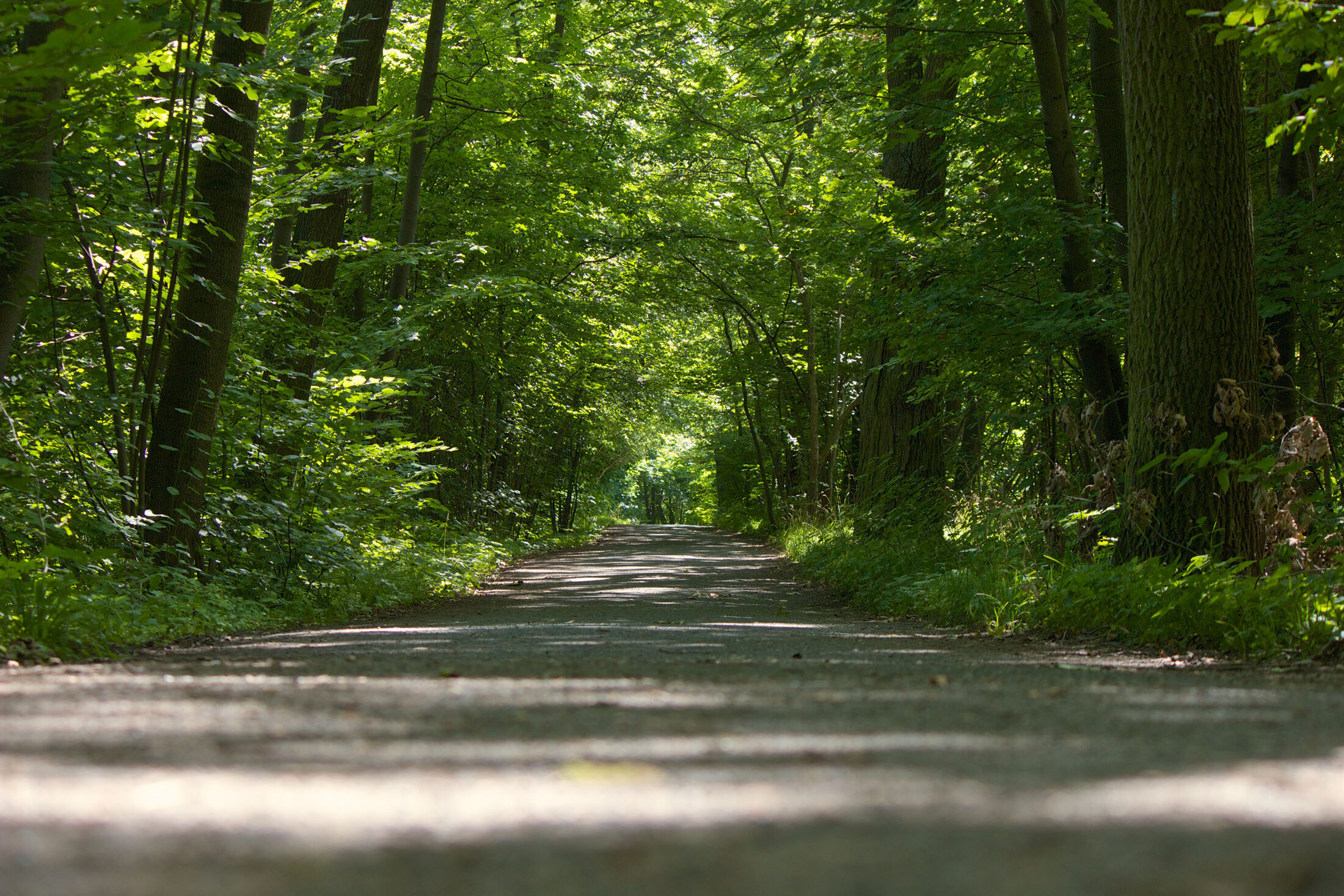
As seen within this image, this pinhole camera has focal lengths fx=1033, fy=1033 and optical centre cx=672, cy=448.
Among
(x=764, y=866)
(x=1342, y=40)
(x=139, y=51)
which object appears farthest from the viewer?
(x=139, y=51)

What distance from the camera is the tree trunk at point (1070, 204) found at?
8977 mm

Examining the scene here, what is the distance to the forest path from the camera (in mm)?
1524

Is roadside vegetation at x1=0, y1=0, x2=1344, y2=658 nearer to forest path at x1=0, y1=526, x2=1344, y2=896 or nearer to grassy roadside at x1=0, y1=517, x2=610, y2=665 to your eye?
grassy roadside at x1=0, y1=517, x2=610, y2=665

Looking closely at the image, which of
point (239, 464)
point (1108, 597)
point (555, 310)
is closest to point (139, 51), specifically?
point (239, 464)

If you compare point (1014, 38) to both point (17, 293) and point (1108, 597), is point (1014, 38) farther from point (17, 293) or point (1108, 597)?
point (17, 293)

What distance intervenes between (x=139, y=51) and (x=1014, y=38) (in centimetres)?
815

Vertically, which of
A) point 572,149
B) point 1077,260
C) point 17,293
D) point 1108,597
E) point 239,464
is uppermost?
point 572,149

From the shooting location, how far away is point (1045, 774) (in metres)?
2.21

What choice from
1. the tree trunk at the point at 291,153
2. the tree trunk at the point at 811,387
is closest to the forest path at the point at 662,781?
the tree trunk at the point at 291,153

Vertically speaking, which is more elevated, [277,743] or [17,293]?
[17,293]

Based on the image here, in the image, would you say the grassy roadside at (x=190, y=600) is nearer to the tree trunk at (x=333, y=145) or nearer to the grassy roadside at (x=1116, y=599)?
the tree trunk at (x=333, y=145)

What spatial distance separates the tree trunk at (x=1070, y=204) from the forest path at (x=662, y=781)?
16.3 ft

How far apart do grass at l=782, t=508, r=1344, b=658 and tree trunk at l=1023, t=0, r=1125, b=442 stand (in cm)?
142

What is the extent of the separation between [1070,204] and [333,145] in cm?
773
